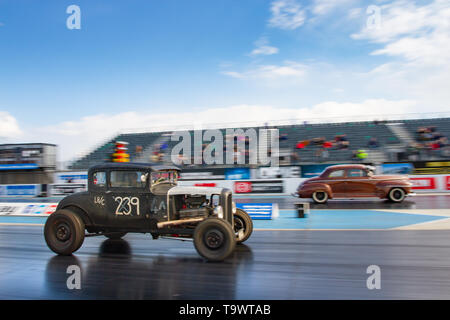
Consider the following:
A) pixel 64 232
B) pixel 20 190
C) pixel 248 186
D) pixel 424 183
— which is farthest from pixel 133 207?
pixel 20 190

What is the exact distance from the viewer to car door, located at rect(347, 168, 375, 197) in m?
15.5

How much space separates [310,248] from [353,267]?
1562 millimetres

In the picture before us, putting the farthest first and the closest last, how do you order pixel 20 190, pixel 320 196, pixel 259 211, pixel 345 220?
pixel 20 190, pixel 320 196, pixel 259 211, pixel 345 220

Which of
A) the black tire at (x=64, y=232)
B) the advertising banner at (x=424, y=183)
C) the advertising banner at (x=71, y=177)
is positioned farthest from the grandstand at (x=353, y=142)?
the black tire at (x=64, y=232)

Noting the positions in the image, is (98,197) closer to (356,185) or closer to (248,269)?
(248,269)

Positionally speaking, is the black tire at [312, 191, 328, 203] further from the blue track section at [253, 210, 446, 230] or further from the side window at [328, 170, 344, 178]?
the blue track section at [253, 210, 446, 230]

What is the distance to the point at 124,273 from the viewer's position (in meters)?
5.77

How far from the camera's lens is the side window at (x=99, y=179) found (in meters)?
6.92

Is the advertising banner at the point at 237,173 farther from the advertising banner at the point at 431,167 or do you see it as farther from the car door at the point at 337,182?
the advertising banner at the point at 431,167

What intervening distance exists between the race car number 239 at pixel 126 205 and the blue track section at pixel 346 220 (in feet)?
14.7

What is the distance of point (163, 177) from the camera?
7.08m

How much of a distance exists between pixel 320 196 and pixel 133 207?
11.2 metres
